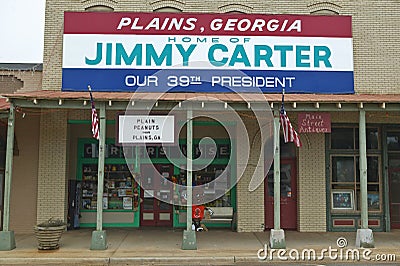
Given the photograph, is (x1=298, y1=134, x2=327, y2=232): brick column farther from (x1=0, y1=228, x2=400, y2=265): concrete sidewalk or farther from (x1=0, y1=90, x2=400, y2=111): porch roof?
(x1=0, y1=90, x2=400, y2=111): porch roof

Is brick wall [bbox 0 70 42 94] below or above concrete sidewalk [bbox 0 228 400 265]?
above

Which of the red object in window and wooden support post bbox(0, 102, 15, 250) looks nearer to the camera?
wooden support post bbox(0, 102, 15, 250)

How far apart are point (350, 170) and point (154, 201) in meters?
6.93

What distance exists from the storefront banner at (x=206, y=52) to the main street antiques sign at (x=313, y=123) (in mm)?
1440

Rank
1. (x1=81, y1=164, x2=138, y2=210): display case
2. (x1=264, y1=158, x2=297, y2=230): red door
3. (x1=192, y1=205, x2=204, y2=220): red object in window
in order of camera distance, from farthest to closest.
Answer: (x1=81, y1=164, x2=138, y2=210): display case, (x1=264, y1=158, x2=297, y2=230): red door, (x1=192, y1=205, x2=204, y2=220): red object in window

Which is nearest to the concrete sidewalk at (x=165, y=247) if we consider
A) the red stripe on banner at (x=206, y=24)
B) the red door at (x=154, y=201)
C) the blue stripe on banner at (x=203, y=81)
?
the red door at (x=154, y=201)

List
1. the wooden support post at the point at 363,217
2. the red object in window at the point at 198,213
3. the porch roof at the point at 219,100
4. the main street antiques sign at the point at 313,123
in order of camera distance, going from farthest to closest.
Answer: the red object in window at the point at 198,213, the main street antiques sign at the point at 313,123, the wooden support post at the point at 363,217, the porch roof at the point at 219,100

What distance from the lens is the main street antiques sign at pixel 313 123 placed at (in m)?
14.4

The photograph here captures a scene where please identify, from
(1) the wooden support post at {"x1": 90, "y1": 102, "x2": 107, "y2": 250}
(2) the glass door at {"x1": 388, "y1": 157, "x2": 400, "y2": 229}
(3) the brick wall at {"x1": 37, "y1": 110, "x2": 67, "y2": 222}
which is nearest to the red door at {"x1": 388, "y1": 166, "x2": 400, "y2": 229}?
(2) the glass door at {"x1": 388, "y1": 157, "x2": 400, "y2": 229}

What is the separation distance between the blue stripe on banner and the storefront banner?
3 centimetres

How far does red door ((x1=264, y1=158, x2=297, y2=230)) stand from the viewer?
16.4m

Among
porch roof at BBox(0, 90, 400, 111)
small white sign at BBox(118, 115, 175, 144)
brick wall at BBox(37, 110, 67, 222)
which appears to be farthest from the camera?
brick wall at BBox(37, 110, 67, 222)

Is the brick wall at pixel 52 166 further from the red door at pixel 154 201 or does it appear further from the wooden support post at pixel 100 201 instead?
the wooden support post at pixel 100 201

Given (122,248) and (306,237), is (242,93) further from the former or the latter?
(122,248)
